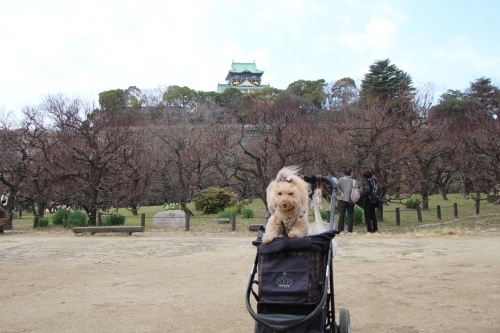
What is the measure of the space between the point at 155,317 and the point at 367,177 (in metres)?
8.25

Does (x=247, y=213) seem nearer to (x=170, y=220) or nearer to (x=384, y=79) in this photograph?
(x=170, y=220)

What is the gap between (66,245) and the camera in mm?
11531

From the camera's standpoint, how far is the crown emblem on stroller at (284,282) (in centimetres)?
340

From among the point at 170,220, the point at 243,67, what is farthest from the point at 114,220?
the point at 243,67

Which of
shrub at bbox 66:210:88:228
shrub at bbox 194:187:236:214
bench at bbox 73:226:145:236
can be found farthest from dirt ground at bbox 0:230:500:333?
shrub at bbox 194:187:236:214

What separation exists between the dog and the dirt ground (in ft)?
4.65

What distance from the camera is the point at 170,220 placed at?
16078 millimetres

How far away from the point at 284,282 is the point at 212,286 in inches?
130

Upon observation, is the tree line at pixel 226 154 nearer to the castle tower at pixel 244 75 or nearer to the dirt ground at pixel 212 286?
the dirt ground at pixel 212 286

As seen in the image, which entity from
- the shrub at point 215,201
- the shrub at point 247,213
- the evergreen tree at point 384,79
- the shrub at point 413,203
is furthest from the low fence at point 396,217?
the evergreen tree at point 384,79

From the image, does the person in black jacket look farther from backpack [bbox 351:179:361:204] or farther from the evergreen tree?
the evergreen tree

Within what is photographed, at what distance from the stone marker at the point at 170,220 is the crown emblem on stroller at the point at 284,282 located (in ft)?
42.1

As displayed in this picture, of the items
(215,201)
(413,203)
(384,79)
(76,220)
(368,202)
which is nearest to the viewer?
(368,202)

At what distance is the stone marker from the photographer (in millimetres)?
16016
